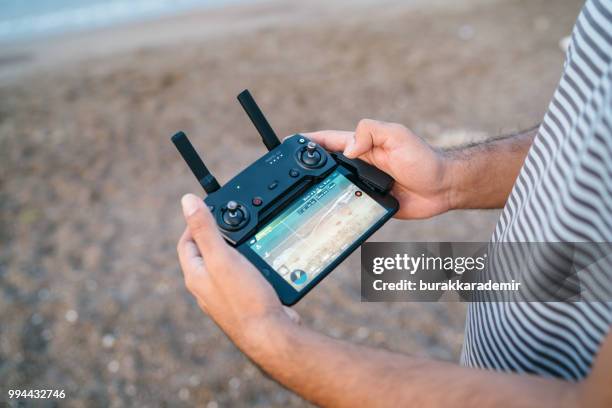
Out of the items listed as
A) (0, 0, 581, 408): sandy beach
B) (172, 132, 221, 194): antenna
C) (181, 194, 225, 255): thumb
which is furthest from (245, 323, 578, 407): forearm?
(0, 0, 581, 408): sandy beach

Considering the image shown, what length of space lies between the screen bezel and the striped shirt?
49 centimetres

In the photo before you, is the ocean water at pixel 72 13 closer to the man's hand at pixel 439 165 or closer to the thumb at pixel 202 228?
the man's hand at pixel 439 165

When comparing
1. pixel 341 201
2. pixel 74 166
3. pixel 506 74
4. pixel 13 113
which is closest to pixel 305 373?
pixel 341 201

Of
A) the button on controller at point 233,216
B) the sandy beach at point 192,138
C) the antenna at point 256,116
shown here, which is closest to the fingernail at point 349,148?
the antenna at point 256,116

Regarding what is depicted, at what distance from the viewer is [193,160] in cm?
155

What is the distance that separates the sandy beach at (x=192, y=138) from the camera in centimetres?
261

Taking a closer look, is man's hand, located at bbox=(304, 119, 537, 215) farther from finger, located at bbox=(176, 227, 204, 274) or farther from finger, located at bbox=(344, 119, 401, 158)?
finger, located at bbox=(176, 227, 204, 274)

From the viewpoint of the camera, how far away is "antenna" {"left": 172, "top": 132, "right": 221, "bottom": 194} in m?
1.52

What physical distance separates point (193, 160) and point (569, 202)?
1045 millimetres

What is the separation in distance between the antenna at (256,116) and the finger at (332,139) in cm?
14

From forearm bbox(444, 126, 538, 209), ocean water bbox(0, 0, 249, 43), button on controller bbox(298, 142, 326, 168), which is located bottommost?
forearm bbox(444, 126, 538, 209)

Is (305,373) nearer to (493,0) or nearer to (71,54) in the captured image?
(493,0)

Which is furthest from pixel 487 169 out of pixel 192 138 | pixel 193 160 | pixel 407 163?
pixel 192 138

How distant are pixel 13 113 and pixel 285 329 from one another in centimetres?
457
